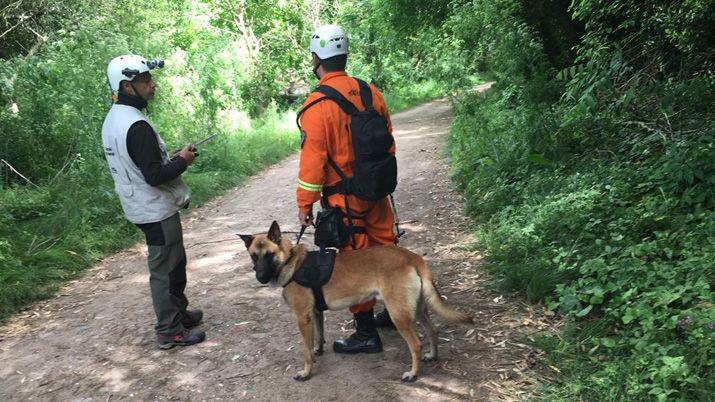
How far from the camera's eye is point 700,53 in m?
5.48

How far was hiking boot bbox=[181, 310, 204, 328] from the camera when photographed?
15.6ft

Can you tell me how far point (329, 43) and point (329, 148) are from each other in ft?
2.59

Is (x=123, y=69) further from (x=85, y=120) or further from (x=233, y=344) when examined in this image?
(x=85, y=120)

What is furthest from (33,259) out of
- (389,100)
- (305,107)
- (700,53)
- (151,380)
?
(389,100)

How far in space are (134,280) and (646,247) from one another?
18.7 ft

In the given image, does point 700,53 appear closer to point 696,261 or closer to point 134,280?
point 696,261

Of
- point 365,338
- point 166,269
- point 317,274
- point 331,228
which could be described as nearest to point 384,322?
point 365,338

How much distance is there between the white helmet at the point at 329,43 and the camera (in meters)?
3.70

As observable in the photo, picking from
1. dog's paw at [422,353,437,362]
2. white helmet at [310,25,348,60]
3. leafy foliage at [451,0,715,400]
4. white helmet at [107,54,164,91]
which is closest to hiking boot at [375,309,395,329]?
dog's paw at [422,353,437,362]

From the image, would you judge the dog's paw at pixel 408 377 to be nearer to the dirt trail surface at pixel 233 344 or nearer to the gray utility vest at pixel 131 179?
Result: the dirt trail surface at pixel 233 344

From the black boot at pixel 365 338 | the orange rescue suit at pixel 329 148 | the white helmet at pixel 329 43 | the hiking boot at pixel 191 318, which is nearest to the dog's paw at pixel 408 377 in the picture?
the black boot at pixel 365 338

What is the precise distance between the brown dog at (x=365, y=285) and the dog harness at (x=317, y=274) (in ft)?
0.12

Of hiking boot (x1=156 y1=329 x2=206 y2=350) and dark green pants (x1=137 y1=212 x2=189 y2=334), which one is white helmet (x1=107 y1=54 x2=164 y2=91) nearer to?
dark green pants (x1=137 y1=212 x2=189 y2=334)

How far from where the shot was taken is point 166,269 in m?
4.32
